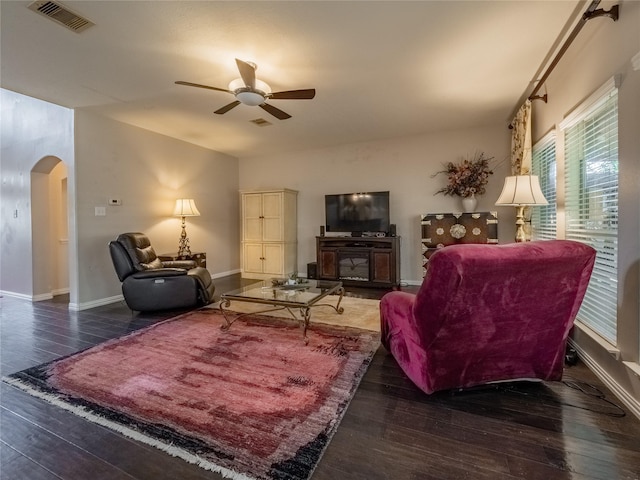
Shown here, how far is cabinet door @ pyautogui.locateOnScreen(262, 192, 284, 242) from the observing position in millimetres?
5820

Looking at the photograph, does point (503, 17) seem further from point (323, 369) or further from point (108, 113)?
point (108, 113)

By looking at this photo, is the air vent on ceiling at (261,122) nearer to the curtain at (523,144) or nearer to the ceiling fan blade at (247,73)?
the ceiling fan blade at (247,73)

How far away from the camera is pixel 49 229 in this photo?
4602 millimetres

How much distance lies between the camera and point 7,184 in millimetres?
4684

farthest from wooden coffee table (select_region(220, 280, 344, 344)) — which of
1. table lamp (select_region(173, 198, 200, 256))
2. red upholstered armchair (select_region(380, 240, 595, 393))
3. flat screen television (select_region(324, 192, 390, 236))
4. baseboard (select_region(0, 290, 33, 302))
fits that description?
baseboard (select_region(0, 290, 33, 302))

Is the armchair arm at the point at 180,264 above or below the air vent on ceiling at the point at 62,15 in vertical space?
below

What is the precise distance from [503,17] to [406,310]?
2241 millimetres

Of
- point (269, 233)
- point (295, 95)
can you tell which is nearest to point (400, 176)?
point (269, 233)

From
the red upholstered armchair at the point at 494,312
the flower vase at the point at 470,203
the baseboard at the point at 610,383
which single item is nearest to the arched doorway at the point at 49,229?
the red upholstered armchair at the point at 494,312

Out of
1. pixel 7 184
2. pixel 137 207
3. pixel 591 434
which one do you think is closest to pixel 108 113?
pixel 137 207

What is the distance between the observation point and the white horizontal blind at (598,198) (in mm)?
2031

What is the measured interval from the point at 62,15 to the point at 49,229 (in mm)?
3583

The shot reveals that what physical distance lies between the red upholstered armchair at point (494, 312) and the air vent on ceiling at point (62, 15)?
298 centimetres

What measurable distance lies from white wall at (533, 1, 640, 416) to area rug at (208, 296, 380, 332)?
1.71 m
